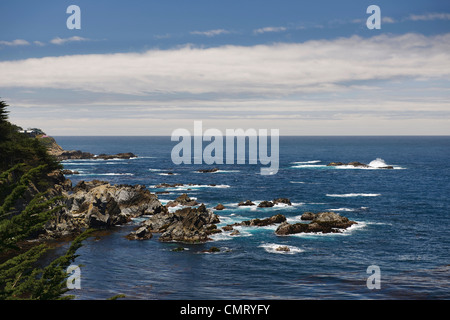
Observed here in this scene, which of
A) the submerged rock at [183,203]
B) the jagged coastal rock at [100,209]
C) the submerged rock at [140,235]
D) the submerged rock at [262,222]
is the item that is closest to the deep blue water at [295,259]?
the submerged rock at [140,235]

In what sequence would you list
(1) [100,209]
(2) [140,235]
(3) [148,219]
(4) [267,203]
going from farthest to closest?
(4) [267,203]
(1) [100,209]
(3) [148,219]
(2) [140,235]

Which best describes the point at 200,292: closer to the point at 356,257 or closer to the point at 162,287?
the point at 162,287

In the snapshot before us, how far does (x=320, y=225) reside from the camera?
69000 mm

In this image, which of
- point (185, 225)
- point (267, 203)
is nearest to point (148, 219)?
point (185, 225)

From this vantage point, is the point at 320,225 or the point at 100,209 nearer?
the point at 320,225

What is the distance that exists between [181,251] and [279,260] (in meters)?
15.0

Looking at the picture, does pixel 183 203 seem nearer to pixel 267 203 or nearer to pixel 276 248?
pixel 267 203

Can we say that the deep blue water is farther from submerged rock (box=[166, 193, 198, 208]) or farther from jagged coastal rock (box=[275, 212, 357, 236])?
submerged rock (box=[166, 193, 198, 208])

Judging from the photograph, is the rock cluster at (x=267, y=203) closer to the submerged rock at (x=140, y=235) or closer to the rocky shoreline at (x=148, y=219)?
the rocky shoreline at (x=148, y=219)

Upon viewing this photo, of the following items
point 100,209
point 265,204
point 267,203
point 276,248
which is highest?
point 100,209

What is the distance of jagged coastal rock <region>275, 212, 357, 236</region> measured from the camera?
66.8m

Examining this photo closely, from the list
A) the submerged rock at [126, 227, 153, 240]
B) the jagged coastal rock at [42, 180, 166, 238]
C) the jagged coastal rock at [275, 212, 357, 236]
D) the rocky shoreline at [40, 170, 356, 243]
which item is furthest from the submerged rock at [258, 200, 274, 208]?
the submerged rock at [126, 227, 153, 240]
